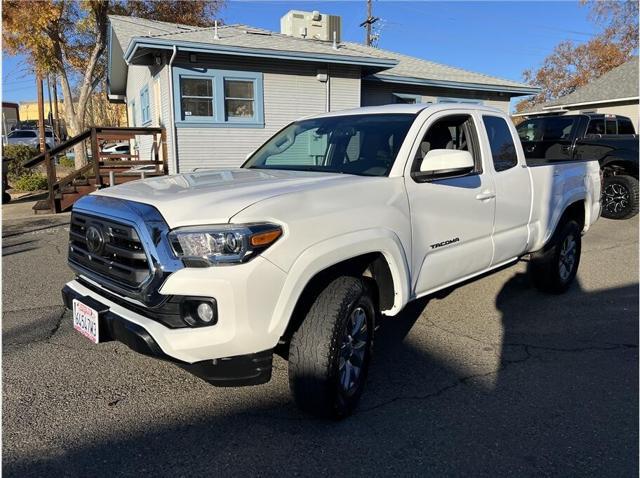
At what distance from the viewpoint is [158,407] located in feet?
10.3

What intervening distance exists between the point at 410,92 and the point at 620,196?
7493mm

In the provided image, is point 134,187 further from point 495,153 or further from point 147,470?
point 495,153

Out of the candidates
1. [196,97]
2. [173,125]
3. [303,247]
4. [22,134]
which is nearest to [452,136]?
[303,247]

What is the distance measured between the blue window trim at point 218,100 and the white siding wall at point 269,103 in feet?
0.36

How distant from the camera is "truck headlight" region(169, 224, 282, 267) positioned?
2434 mm

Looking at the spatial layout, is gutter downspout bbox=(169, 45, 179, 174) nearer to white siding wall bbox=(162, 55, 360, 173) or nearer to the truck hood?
white siding wall bbox=(162, 55, 360, 173)

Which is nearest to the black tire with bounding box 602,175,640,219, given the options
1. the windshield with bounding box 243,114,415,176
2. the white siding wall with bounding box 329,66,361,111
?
the white siding wall with bounding box 329,66,361,111

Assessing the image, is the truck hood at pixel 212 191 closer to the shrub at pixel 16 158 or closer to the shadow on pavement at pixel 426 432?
the shadow on pavement at pixel 426 432

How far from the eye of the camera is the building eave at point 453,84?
1477 centimetres

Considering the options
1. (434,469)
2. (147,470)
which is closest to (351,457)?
(434,469)

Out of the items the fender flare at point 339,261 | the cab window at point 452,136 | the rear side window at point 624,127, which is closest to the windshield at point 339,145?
the cab window at point 452,136

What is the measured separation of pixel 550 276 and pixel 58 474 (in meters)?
4.70

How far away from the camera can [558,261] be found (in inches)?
207

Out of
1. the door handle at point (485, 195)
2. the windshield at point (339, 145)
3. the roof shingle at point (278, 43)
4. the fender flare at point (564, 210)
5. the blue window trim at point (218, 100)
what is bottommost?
the fender flare at point (564, 210)
